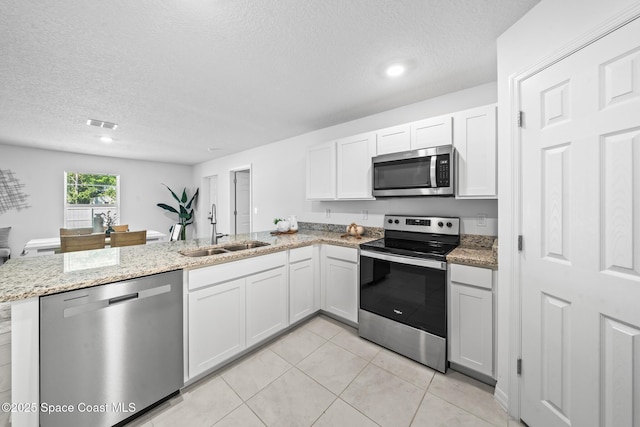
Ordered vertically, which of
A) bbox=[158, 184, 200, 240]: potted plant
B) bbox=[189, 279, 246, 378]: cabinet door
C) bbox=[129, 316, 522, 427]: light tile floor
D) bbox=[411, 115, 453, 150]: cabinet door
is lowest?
bbox=[129, 316, 522, 427]: light tile floor

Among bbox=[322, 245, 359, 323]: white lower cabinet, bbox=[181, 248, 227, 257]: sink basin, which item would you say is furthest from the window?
bbox=[322, 245, 359, 323]: white lower cabinet

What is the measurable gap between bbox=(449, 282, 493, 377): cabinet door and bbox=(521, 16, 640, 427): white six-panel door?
29cm

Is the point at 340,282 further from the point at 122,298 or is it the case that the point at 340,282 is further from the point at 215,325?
the point at 122,298

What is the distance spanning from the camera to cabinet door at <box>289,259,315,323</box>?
2500 millimetres

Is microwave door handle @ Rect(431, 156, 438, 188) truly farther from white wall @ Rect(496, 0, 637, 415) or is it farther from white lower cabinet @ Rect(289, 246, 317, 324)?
white lower cabinet @ Rect(289, 246, 317, 324)

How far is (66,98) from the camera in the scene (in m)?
2.42

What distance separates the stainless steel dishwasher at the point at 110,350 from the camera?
1199 mm

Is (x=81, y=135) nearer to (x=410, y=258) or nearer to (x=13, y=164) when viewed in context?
(x=13, y=164)

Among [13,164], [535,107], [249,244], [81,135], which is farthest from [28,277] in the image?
[13,164]

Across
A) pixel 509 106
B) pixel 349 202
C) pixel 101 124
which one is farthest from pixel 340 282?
pixel 101 124

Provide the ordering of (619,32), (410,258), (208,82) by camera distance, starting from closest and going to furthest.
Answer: (619,32) < (410,258) < (208,82)

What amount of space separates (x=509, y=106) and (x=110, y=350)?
9.30 feet

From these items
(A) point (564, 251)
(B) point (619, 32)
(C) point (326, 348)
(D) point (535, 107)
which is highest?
(B) point (619, 32)

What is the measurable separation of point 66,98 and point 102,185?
153 inches
